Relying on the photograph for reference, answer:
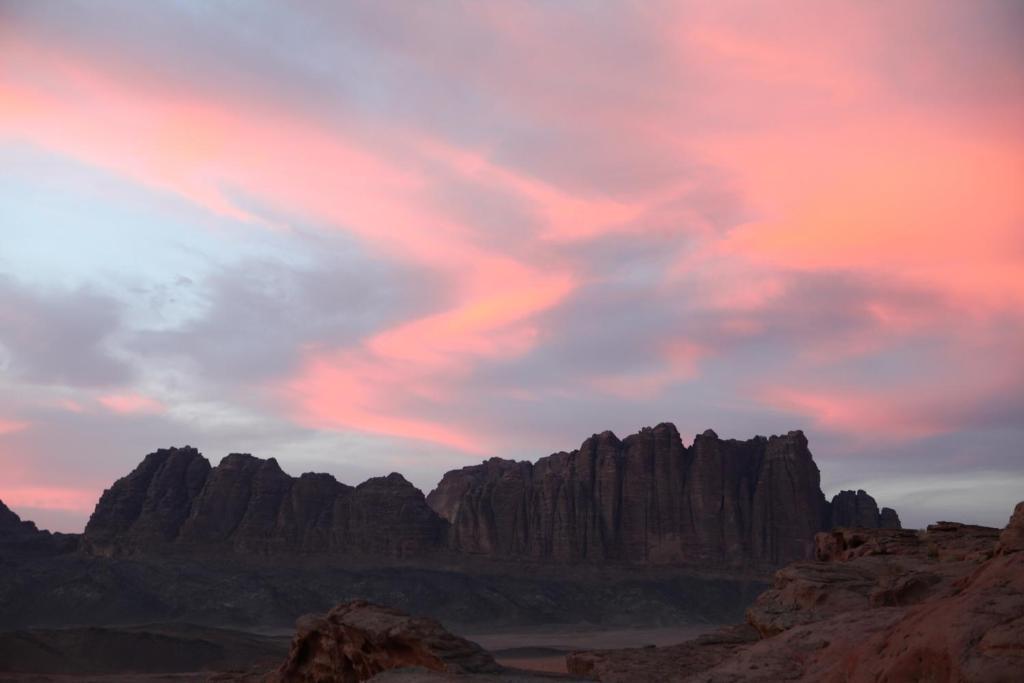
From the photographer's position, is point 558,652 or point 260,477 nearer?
point 558,652

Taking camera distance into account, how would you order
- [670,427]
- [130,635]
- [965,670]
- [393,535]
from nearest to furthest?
1. [965,670]
2. [130,635]
3. [393,535]
4. [670,427]

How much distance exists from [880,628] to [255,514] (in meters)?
127

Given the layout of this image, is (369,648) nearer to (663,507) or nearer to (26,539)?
(663,507)

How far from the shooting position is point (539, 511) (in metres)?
138

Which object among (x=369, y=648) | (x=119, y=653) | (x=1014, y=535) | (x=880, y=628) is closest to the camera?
(x=880, y=628)

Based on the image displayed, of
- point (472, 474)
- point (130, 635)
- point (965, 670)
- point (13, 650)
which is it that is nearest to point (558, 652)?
point (130, 635)

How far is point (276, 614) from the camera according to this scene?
10919 cm

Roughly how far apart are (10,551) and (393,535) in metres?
48.8

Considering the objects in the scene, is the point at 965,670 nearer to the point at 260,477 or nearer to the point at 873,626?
the point at 873,626

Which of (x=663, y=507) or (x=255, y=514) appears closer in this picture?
(x=255, y=514)

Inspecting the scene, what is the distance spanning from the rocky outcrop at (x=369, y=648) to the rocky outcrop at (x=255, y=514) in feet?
352

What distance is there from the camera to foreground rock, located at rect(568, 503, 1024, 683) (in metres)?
9.91

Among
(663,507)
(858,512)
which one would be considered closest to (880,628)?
(663,507)

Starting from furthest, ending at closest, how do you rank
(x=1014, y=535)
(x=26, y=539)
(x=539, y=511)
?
(x=539, y=511)
(x=26, y=539)
(x=1014, y=535)
